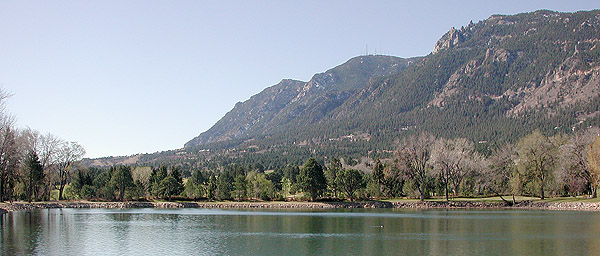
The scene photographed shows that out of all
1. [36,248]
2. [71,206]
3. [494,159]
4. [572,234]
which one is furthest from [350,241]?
[71,206]

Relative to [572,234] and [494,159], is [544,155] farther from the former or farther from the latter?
[572,234]

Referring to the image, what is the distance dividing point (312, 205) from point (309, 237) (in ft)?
Result: 174

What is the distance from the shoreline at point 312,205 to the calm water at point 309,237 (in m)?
23.2

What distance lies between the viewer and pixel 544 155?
8906 centimetres

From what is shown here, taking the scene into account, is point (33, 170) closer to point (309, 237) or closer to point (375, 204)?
point (375, 204)

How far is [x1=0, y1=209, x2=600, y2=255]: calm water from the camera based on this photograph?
40.0 metres

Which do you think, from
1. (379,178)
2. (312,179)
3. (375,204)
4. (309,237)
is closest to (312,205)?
(312,179)

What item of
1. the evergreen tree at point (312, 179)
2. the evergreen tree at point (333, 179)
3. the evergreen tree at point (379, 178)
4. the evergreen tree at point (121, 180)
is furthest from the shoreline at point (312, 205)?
the evergreen tree at point (379, 178)

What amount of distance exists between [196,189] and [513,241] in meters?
81.8

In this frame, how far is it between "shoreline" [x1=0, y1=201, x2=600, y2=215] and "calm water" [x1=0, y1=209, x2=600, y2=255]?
23173 mm

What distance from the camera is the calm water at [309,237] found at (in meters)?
40.0

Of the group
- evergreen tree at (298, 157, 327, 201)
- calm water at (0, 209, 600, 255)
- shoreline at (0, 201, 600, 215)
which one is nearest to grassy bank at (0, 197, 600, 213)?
shoreline at (0, 201, 600, 215)

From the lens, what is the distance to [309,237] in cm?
4875

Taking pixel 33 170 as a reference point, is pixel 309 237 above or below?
below
